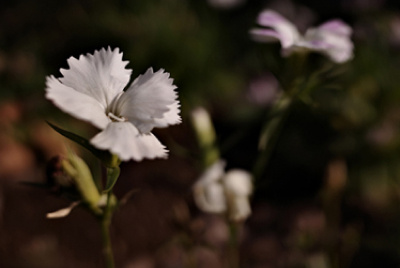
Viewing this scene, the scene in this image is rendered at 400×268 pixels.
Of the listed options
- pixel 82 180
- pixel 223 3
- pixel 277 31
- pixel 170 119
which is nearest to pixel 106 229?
pixel 82 180

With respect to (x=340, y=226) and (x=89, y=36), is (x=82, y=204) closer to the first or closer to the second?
(x=340, y=226)

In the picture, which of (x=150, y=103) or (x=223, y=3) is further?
(x=223, y=3)

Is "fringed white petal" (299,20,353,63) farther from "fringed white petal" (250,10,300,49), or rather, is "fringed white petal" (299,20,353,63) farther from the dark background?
the dark background

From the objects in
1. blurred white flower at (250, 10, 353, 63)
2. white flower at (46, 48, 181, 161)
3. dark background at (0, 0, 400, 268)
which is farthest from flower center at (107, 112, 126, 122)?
dark background at (0, 0, 400, 268)

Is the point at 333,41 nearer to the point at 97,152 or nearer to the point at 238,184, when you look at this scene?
the point at 238,184

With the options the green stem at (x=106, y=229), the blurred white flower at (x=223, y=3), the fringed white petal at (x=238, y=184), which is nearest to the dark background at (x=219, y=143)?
the blurred white flower at (x=223, y=3)
